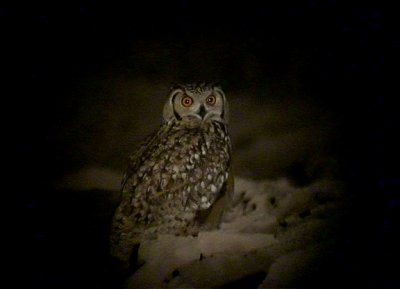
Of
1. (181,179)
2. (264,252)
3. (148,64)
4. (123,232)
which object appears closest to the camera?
(264,252)

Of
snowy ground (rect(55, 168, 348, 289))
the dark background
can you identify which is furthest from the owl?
the dark background

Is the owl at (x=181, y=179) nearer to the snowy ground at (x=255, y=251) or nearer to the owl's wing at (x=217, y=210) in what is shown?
the owl's wing at (x=217, y=210)

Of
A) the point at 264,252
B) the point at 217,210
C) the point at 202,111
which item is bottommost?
the point at 264,252

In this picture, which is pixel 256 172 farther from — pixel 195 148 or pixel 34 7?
A: pixel 34 7

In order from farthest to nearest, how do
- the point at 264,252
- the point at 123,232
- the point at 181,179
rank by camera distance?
the point at 181,179 → the point at 123,232 → the point at 264,252

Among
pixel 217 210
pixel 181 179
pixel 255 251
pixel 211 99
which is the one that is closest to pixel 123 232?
pixel 181 179

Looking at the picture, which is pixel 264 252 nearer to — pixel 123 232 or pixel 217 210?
pixel 217 210
